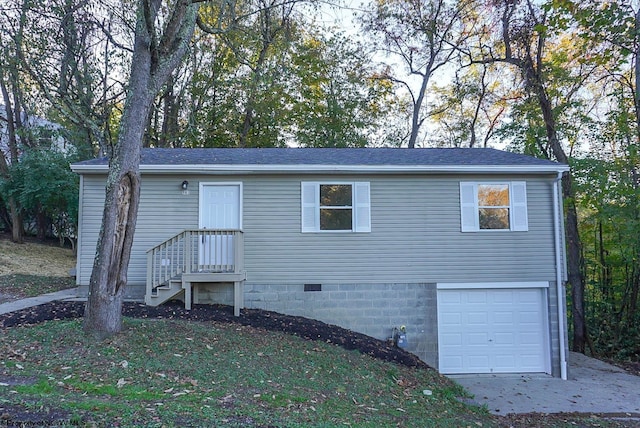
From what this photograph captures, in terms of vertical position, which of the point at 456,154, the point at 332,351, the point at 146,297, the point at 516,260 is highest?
the point at 456,154

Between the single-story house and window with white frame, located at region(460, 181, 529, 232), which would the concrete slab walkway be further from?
window with white frame, located at region(460, 181, 529, 232)

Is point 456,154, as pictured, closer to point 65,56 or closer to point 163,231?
point 163,231

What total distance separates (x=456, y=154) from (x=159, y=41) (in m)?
7.28

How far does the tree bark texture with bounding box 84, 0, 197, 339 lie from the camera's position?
609 cm

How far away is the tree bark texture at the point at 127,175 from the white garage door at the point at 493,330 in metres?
6.45

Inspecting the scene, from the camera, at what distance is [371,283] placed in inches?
376

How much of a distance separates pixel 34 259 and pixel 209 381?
44.5 ft

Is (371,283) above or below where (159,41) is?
below

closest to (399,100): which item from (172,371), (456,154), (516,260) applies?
(456,154)

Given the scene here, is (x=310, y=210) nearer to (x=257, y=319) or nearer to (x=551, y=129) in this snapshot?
(x=257, y=319)

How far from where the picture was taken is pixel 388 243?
9648 millimetres

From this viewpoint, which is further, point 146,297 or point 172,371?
point 146,297

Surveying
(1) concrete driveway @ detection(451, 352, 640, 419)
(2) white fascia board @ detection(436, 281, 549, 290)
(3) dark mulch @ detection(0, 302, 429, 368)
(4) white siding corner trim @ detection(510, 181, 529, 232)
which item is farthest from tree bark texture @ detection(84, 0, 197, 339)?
(4) white siding corner trim @ detection(510, 181, 529, 232)

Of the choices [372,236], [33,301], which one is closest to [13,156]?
[33,301]
